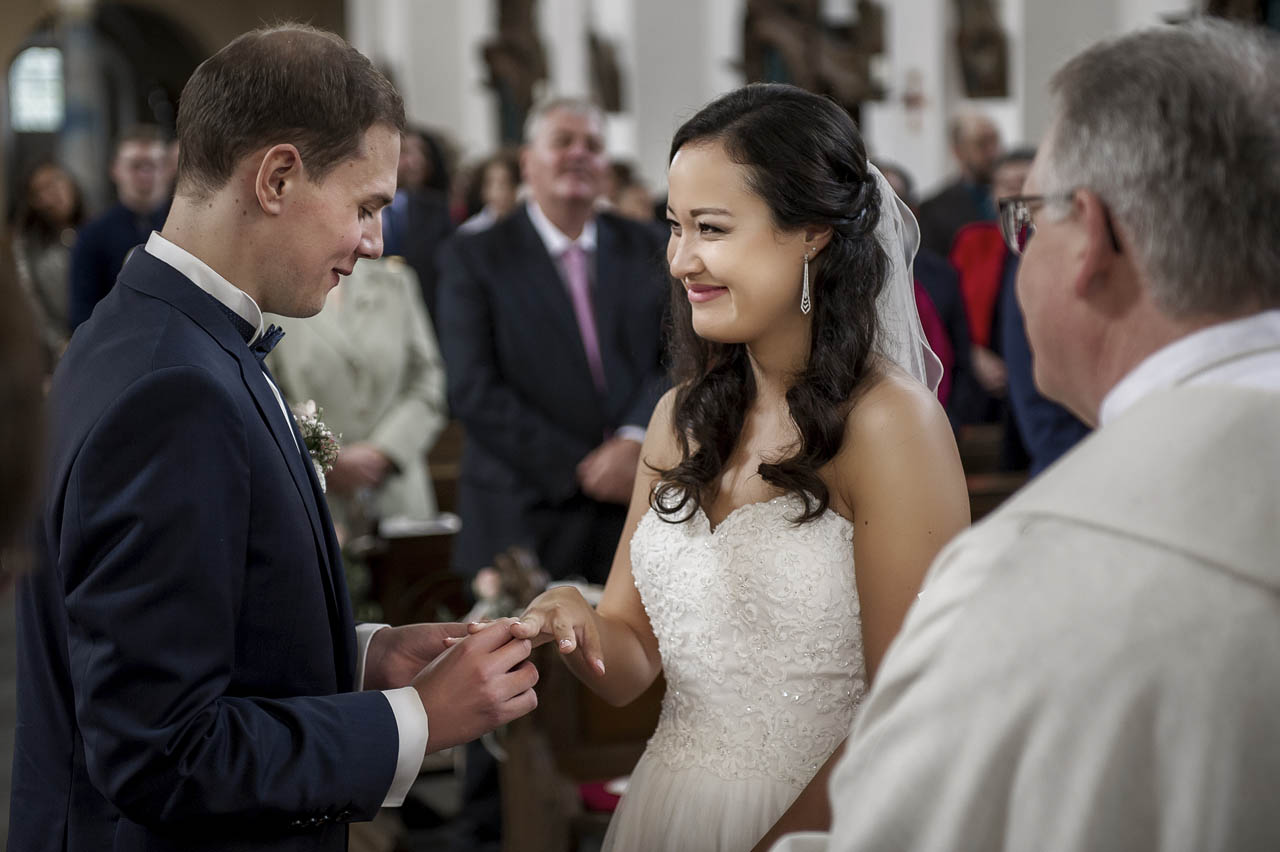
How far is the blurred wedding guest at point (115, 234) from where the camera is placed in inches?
238

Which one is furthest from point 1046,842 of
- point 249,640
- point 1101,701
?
point 249,640

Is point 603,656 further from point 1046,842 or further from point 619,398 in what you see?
point 619,398

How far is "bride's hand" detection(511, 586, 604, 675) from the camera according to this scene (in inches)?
91.4

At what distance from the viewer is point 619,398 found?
4691mm

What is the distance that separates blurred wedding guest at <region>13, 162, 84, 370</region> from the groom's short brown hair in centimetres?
629

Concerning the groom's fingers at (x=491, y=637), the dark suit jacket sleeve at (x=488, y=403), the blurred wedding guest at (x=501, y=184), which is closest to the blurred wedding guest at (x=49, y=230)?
the blurred wedding guest at (x=501, y=184)

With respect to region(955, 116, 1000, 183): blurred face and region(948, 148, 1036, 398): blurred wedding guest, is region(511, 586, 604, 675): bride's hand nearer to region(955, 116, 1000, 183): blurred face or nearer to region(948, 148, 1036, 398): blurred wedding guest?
region(948, 148, 1036, 398): blurred wedding guest

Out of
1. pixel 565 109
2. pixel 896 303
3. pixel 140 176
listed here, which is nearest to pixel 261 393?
pixel 896 303

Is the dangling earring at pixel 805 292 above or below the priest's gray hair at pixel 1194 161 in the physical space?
below

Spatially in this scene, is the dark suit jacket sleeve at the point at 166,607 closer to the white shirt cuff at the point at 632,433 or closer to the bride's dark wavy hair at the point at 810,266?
the bride's dark wavy hair at the point at 810,266

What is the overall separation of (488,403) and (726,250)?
2.35 meters

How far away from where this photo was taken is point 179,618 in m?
1.75

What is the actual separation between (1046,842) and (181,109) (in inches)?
59.6

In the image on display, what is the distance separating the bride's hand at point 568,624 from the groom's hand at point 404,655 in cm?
13
